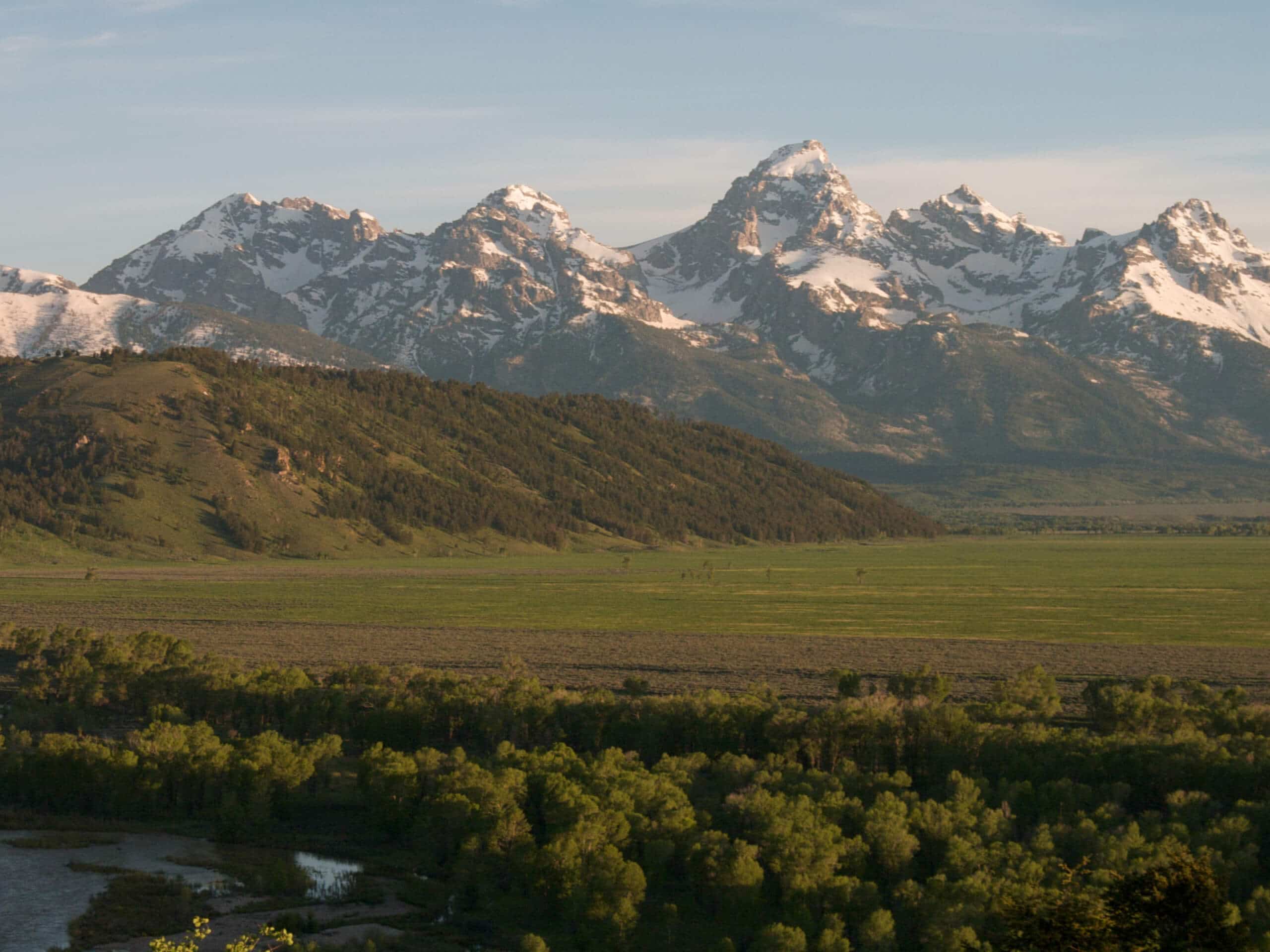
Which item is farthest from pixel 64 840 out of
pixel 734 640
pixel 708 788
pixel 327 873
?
pixel 734 640

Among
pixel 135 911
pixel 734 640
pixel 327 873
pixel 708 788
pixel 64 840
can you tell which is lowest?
pixel 734 640

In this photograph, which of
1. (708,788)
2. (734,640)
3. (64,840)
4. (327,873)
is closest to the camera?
(327,873)

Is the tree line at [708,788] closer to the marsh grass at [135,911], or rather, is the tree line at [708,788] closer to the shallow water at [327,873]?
the shallow water at [327,873]

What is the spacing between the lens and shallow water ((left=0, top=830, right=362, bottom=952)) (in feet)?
225

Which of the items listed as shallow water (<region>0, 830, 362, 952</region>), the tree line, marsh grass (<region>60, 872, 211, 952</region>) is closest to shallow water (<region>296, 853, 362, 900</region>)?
shallow water (<region>0, 830, 362, 952</region>)

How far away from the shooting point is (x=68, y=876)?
7575 cm

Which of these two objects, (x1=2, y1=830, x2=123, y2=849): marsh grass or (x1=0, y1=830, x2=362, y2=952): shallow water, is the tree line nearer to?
(x1=0, y1=830, x2=362, y2=952): shallow water

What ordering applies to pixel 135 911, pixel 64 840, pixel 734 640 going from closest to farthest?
pixel 135 911 → pixel 64 840 → pixel 734 640

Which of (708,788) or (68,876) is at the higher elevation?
(708,788)

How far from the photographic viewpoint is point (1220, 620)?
18000 cm

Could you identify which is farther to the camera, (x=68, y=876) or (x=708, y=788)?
(x=708, y=788)

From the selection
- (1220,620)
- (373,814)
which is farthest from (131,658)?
A: (1220,620)

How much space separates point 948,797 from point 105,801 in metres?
48.1

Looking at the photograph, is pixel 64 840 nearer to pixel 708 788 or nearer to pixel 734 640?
pixel 708 788
